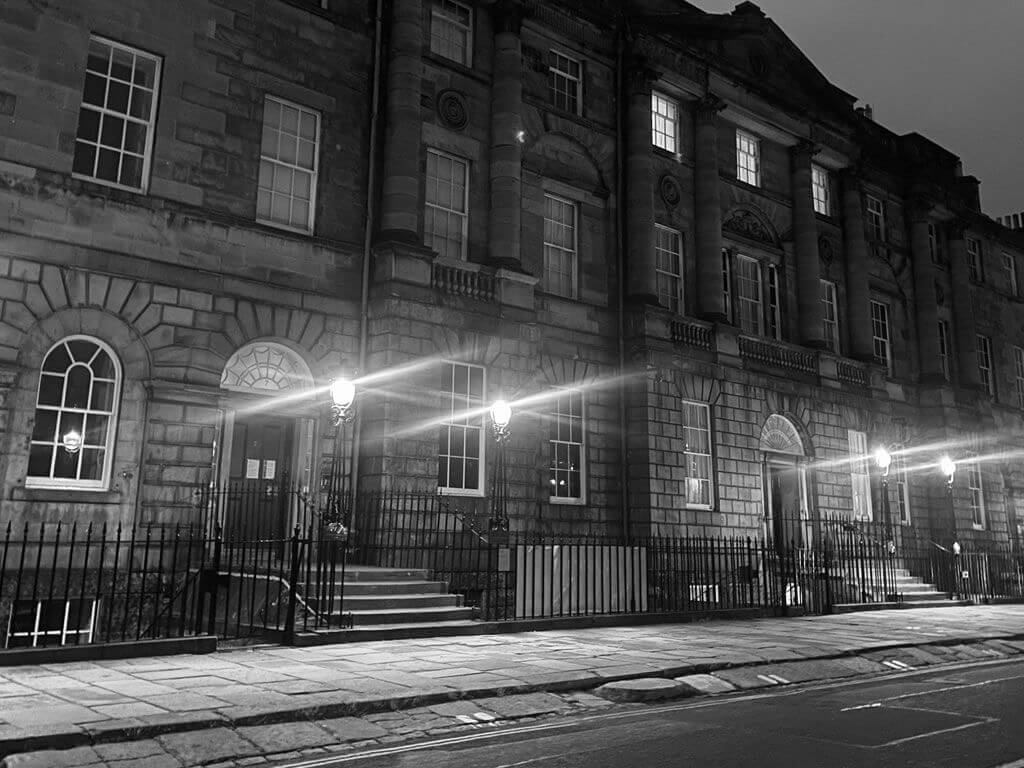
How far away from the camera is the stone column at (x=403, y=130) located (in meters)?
17.4

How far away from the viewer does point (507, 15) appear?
2003cm

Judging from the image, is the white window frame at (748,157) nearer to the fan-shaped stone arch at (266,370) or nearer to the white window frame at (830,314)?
the white window frame at (830,314)

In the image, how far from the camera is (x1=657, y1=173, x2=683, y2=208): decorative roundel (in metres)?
23.1

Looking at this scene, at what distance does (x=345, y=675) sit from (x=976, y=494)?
89.7ft

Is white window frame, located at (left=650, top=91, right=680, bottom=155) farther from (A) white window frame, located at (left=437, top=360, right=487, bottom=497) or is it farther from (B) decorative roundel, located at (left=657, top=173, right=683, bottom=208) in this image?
(A) white window frame, located at (left=437, top=360, right=487, bottom=497)

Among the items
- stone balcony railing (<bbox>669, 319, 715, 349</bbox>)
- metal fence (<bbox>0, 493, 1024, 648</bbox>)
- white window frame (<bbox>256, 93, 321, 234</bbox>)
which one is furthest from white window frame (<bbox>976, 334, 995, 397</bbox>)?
white window frame (<bbox>256, 93, 321, 234</bbox>)

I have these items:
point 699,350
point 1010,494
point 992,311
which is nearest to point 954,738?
point 699,350

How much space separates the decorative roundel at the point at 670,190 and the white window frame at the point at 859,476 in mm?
8900

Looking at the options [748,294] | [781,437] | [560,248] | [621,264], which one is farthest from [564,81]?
[781,437]

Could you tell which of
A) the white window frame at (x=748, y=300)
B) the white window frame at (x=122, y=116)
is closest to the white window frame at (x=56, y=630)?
the white window frame at (x=122, y=116)

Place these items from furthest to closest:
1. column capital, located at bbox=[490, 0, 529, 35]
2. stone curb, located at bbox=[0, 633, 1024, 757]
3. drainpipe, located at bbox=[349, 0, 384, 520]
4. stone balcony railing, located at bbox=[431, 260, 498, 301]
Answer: column capital, located at bbox=[490, 0, 529, 35] < stone balcony railing, located at bbox=[431, 260, 498, 301] < drainpipe, located at bbox=[349, 0, 384, 520] < stone curb, located at bbox=[0, 633, 1024, 757]

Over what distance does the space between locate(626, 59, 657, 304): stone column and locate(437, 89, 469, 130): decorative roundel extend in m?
4.98

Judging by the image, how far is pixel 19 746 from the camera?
19.8 ft

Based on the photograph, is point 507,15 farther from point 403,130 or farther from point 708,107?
point 708,107
